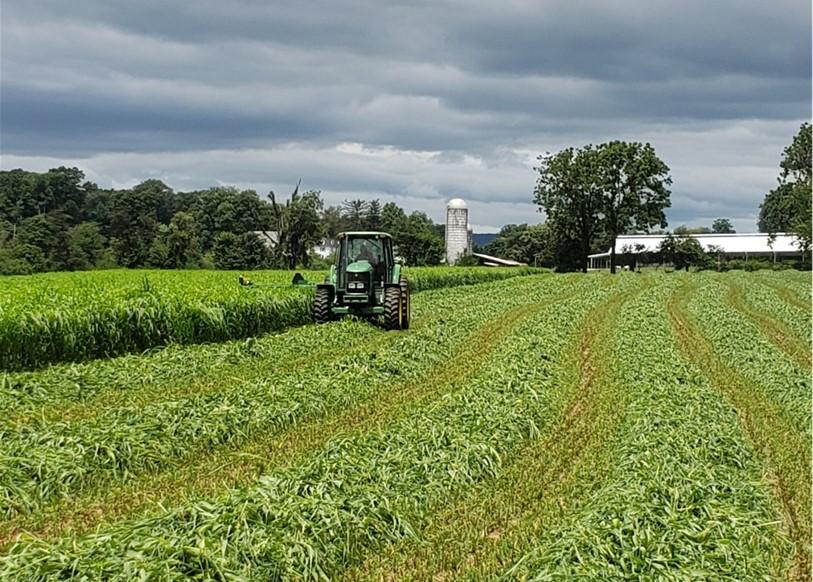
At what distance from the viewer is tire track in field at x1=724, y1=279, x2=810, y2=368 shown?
60.6 feet

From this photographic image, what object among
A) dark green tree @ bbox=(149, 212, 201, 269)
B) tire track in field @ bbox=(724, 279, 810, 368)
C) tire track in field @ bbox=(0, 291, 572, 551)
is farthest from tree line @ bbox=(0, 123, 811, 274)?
tire track in field @ bbox=(0, 291, 572, 551)

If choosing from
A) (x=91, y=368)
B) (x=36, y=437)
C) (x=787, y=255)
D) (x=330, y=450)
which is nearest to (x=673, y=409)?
(x=330, y=450)

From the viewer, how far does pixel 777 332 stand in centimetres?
2259

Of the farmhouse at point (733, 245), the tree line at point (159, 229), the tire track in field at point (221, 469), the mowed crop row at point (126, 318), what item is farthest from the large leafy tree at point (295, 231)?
the tire track in field at point (221, 469)

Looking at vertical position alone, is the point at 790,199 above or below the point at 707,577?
above

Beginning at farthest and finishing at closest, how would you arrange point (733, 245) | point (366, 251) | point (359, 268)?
point (733, 245) < point (366, 251) < point (359, 268)

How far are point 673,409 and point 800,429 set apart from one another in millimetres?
1821

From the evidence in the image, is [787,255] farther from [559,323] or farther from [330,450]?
[330,450]

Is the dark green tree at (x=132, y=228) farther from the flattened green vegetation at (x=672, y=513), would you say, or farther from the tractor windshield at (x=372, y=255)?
the flattened green vegetation at (x=672, y=513)

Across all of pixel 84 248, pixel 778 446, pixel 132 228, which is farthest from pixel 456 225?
pixel 778 446

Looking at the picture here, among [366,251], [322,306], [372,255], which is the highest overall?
[366,251]

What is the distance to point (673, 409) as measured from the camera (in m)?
10.5

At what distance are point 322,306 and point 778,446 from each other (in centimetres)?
1242

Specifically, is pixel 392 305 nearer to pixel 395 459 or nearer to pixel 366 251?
pixel 366 251
